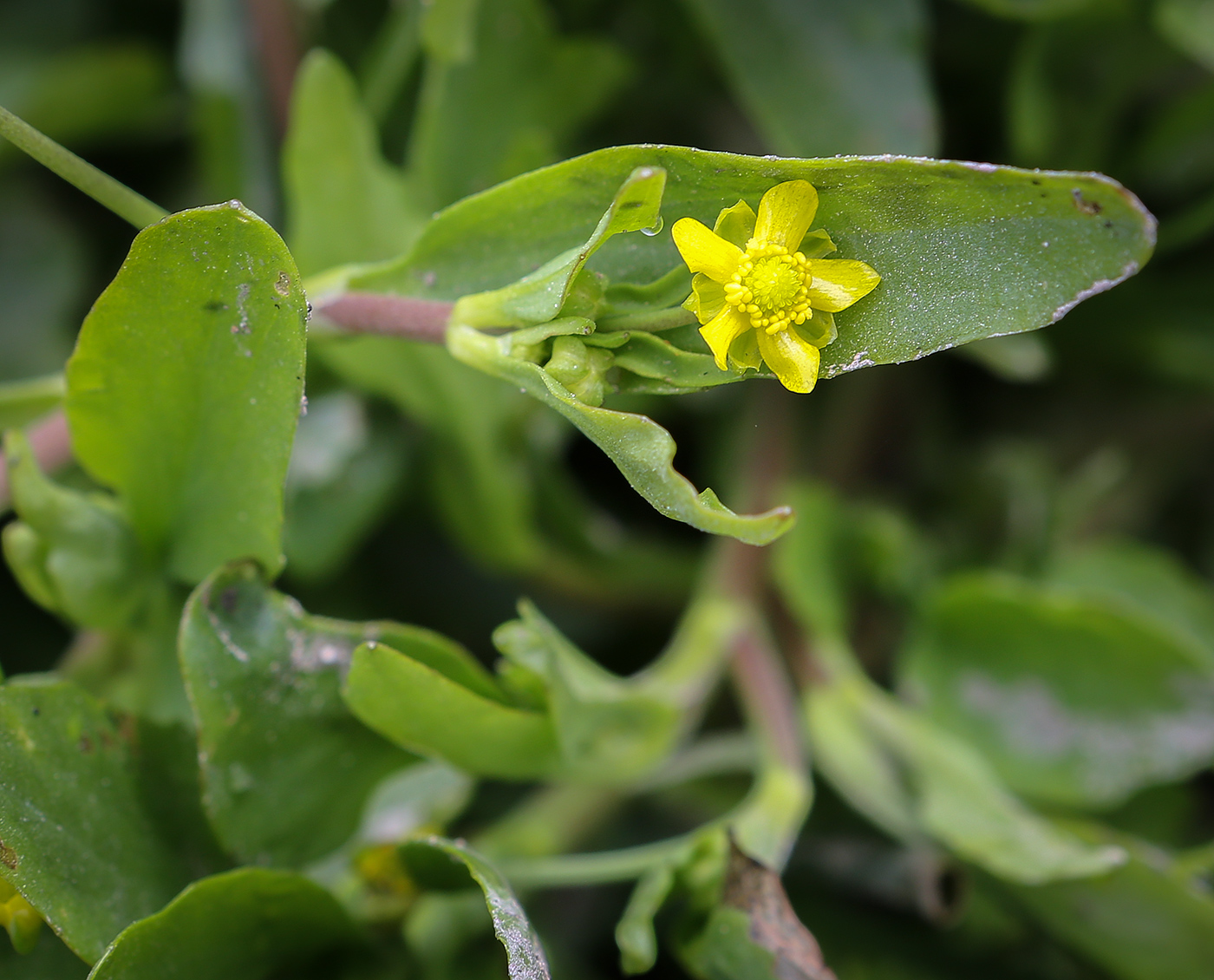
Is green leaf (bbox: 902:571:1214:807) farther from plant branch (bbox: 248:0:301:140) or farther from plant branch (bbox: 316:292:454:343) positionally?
plant branch (bbox: 248:0:301:140)

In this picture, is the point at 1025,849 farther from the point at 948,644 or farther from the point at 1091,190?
the point at 1091,190

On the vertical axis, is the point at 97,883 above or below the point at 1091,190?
below

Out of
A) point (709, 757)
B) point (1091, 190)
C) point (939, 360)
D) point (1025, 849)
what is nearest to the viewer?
point (1091, 190)

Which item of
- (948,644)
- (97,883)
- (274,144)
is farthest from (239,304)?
(948,644)

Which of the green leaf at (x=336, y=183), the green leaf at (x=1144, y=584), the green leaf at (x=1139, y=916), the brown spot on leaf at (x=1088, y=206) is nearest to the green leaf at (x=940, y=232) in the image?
the brown spot on leaf at (x=1088, y=206)

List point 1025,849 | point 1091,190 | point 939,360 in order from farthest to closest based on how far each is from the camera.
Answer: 1. point 939,360
2. point 1025,849
3. point 1091,190

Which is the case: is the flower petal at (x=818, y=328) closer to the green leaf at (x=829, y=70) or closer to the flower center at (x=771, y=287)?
the flower center at (x=771, y=287)

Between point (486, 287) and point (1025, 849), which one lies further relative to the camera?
point (1025, 849)

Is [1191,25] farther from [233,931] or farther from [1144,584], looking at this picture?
[233,931]
